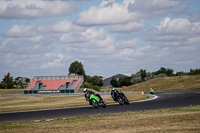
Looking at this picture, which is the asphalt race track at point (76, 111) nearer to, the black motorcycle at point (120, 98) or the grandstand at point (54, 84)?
the black motorcycle at point (120, 98)

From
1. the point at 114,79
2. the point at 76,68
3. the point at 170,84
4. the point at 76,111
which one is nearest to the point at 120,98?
the point at 76,111

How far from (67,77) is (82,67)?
205 ft

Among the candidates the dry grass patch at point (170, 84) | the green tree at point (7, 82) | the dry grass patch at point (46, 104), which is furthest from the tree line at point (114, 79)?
the dry grass patch at point (46, 104)

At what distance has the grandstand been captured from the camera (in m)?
104

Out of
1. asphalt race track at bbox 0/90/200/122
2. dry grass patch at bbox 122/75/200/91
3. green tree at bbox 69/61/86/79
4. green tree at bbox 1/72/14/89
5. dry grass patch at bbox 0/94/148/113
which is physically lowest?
asphalt race track at bbox 0/90/200/122

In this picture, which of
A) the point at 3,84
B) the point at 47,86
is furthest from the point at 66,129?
the point at 3,84

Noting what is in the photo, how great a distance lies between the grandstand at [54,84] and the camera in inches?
4087

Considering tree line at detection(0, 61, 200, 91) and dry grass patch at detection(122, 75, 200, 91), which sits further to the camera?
tree line at detection(0, 61, 200, 91)

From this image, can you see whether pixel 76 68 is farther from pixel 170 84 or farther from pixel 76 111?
pixel 76 111

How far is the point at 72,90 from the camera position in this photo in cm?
9819

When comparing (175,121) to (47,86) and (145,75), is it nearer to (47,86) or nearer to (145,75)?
(47,86)

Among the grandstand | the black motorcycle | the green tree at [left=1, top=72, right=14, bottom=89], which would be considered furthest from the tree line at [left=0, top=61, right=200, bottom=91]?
the black motorcycle

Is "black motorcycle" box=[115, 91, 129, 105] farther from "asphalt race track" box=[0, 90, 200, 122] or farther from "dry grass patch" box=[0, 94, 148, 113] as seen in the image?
"dry grass patch" box=[0, 94, 148, 113]

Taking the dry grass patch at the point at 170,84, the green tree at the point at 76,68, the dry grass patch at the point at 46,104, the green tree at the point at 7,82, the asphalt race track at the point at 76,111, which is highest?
the green tree at the point at 76,68
